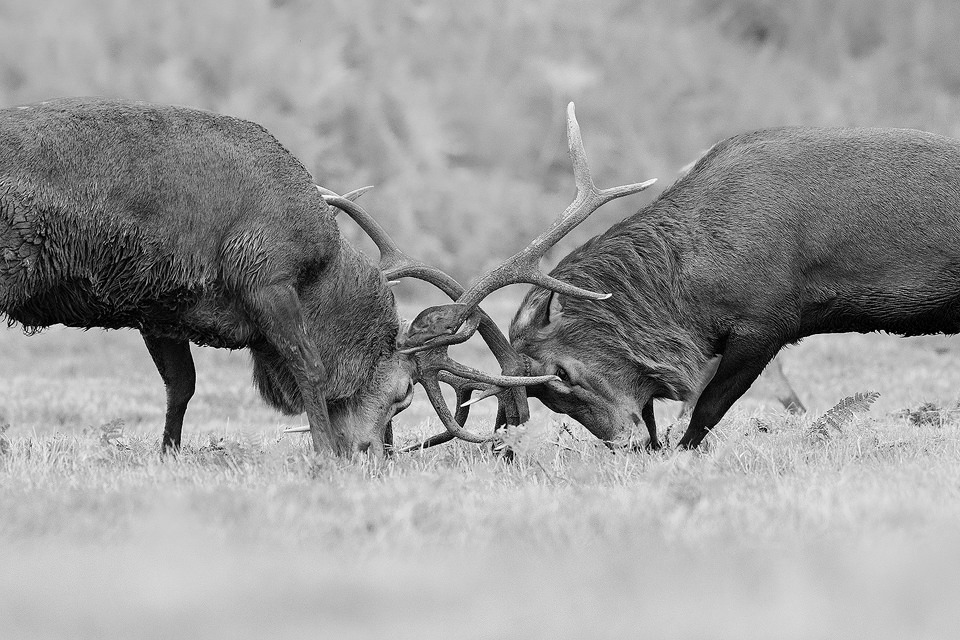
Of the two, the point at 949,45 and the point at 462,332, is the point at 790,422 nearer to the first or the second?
the point at 462,332

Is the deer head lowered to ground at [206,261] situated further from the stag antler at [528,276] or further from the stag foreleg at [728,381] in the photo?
the stag foreleg at [728,381]

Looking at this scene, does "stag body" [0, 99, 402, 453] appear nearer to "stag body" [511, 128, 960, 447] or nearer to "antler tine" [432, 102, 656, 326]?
"antler tine" [432, 102, 656, 326]

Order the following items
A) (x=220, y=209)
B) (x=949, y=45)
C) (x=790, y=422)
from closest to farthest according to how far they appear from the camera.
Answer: (x=220, y=209)
(x=790, y=422)
(x=949, y=45)

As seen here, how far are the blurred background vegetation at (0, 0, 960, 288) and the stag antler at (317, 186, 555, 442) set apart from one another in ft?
46.7

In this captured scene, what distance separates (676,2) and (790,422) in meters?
22.3

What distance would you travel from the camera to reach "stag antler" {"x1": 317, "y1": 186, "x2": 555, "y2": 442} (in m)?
7.59

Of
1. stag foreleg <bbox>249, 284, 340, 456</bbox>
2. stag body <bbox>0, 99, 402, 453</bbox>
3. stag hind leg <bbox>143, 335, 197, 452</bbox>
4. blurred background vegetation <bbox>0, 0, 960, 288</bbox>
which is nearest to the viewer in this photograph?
stag body <bbox>0, 99, 402, 453</bbox>

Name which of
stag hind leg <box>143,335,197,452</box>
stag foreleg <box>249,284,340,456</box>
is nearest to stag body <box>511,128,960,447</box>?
stag foreleg <box>249,284,340,456</box>

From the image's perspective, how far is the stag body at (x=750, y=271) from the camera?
24.7 feet

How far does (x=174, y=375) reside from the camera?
8.09 meters

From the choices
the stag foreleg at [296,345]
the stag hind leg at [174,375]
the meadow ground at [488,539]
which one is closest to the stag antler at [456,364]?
the meadow ground at [488,539]

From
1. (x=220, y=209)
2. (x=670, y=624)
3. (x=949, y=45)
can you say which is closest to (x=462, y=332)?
(x=220, y=209)

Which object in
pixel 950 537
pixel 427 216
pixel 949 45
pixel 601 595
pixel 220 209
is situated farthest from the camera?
pixel 949 45

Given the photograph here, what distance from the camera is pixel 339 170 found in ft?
80.2
